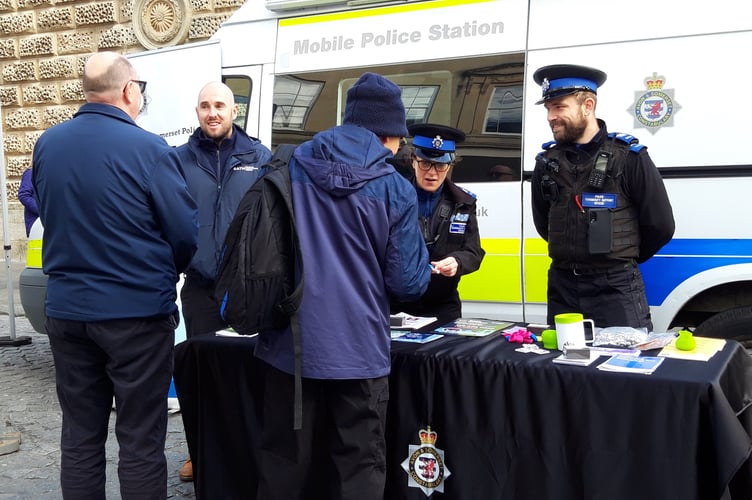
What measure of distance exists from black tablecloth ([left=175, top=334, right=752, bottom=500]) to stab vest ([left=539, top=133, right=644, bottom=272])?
0.63 m

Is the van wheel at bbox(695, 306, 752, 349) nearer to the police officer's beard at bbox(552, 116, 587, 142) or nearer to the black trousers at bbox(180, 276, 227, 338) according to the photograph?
the police officer's beard at bbox(552, 116, 587, 142)

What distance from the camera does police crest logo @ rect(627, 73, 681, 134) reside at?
146 inches

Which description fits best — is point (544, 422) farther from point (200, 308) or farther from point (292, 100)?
point (292, 100)

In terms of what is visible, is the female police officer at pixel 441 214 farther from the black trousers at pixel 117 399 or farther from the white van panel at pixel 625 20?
the black trousers at pixel 117 399

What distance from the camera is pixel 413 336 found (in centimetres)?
288

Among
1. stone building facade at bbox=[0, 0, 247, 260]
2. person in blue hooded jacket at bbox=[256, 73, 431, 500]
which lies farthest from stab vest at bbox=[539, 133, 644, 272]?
stone building facade at bbox=[0, 0, 247, 260]

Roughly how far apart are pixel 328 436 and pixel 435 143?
1.54 meters

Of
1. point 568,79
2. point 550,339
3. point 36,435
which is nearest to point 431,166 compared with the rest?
point 568,79

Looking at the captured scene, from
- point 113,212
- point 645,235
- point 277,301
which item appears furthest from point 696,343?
point 113,212

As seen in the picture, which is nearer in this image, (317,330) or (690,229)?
(317,330)

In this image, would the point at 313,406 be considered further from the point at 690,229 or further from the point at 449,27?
the point at 449,27

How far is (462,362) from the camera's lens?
249 cm

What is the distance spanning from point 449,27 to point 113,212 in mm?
2544

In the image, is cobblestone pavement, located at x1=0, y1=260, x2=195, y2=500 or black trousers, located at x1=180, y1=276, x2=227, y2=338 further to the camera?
cobblestone pavement, located at x1=0, y1=260, x2=195, y2=500
